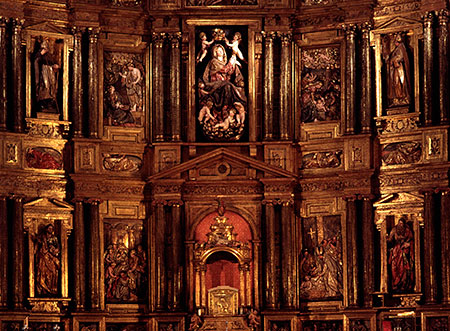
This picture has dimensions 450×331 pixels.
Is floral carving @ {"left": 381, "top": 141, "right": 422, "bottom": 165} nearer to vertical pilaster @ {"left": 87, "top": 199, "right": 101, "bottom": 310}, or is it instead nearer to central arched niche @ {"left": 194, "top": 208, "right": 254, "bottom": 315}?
central arched niche @ {"left": 194, "top": 208, "right": 254, "bottom": 315}

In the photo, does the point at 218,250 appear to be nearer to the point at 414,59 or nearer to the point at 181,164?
the point at 181,164

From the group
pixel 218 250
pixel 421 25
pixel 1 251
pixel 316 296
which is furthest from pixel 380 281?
pixel 1 251

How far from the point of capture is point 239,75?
3903 centimetres

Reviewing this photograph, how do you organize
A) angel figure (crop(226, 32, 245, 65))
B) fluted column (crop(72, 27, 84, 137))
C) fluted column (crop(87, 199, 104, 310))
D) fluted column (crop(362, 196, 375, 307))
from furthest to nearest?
angel figure (crop(226, 32, 245, 65)) → fluted column (crop(72, 27, 84, 137)) → fluted column (crop(87, 199, 104, 310)) → fluted column (crop(362, 196, 375, 307))

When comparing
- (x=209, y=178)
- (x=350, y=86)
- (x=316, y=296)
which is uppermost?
(x=350, y=86)

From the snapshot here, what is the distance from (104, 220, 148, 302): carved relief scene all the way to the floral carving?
761 centimetres

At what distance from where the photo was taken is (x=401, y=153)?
37.0 meters

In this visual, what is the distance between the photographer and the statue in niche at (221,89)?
38.7 m

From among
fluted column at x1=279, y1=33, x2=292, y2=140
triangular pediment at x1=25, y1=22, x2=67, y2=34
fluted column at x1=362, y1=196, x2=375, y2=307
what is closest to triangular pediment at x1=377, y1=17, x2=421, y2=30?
fluted column at x1=279, y1=33, x2=292, y2=140

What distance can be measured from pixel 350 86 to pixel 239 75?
3.40 meters

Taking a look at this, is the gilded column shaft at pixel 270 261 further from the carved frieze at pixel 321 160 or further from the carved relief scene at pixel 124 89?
the carved relief scene at pixel 124 89

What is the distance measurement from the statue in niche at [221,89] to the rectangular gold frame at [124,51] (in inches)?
61.8

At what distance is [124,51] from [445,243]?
1114 cm

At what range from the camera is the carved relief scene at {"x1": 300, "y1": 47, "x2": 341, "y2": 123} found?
126ft
